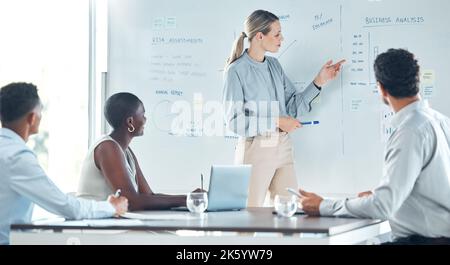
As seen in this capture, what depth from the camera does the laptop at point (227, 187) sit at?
10.3ft

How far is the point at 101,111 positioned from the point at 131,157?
5.89ft

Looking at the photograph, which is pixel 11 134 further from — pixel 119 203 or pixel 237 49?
pixel 237 49

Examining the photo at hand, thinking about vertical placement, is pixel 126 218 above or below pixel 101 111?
below

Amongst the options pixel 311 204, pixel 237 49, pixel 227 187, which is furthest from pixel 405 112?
pixel 237 49

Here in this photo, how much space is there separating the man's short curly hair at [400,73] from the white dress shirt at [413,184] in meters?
0.08

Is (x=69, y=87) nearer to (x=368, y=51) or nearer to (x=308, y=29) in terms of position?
(x=308, y=29)

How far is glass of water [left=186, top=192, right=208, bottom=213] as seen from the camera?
303 cm

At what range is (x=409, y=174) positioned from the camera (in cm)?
270

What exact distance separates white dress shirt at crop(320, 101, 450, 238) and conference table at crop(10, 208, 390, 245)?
10 centimetres

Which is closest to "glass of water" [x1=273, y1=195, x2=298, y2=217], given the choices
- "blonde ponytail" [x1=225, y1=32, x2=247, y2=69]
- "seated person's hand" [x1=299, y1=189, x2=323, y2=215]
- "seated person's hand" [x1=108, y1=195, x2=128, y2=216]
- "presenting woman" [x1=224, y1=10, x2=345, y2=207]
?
"seated person's hand" [x1=299, y1=189, x2=323, y2=215]

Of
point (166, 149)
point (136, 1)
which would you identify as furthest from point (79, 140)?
point (136, 1)

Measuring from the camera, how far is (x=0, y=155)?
2.80m

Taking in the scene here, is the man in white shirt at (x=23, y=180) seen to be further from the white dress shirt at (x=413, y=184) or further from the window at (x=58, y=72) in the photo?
the window at (x=58, y=72)

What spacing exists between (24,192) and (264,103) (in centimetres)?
226
